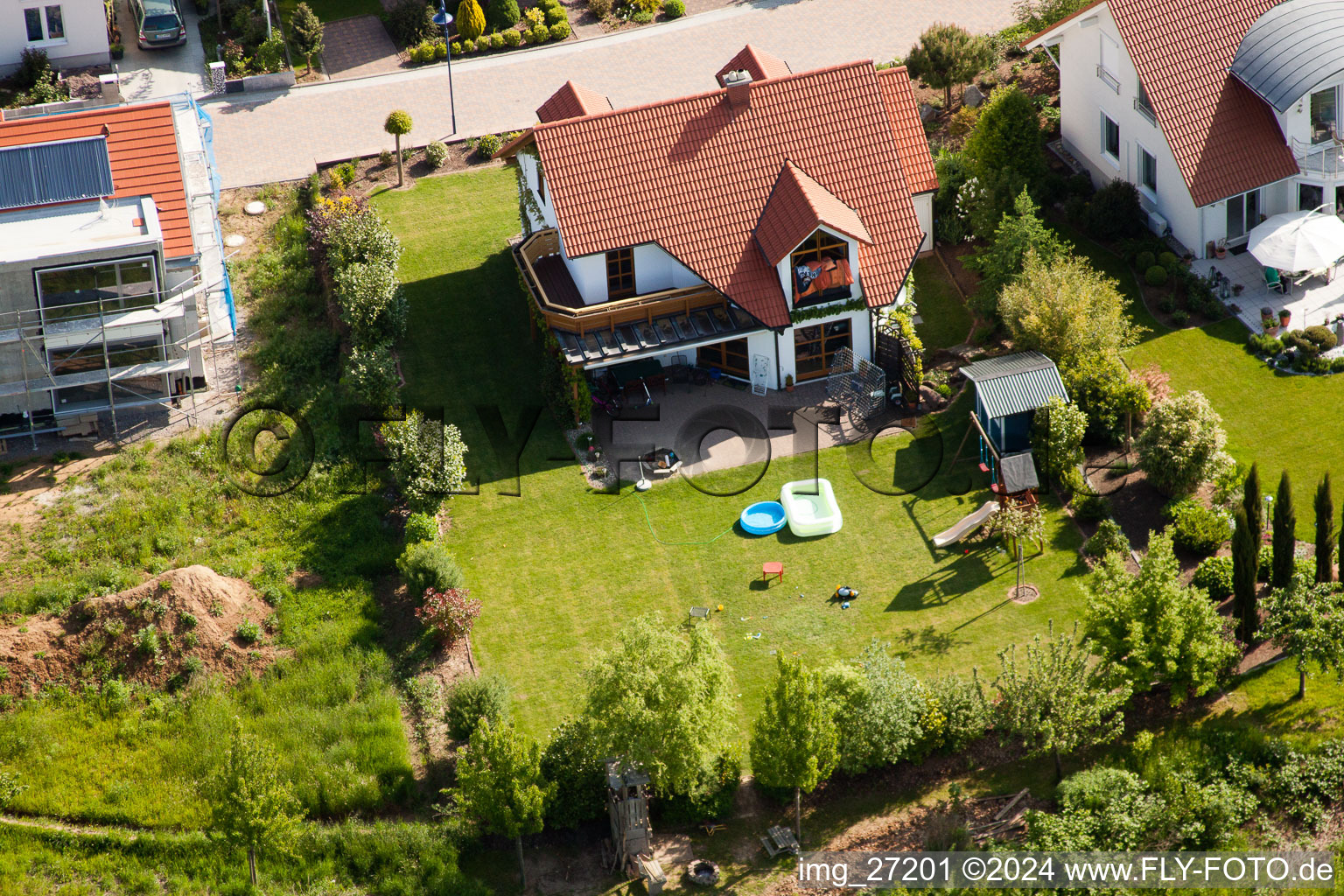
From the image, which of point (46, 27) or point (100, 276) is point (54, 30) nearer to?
point (46, 27)

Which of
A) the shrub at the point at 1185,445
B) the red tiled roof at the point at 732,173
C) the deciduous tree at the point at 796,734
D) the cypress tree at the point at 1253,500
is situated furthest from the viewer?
the red tiled roof at the point at 732,173

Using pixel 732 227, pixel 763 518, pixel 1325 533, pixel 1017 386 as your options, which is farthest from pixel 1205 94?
pixel 763 518

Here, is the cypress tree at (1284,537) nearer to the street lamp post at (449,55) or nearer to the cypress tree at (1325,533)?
the cypress tree at (1325,533)

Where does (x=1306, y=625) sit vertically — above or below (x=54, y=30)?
below

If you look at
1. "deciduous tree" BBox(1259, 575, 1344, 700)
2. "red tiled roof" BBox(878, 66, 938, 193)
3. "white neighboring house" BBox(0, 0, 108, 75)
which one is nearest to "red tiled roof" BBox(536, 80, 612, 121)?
"red tiled roof" BBox(878, 66, 938, 193)

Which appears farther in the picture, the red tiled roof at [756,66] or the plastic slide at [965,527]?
the red tiled roof at [756,66]

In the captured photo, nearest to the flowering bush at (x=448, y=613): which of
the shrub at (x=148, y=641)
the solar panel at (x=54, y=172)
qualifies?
the shrub at (x=148, y=641)

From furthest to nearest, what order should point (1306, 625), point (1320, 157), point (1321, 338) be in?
point (1320, 157) → point (1321, 338) → point (1306, 625)
